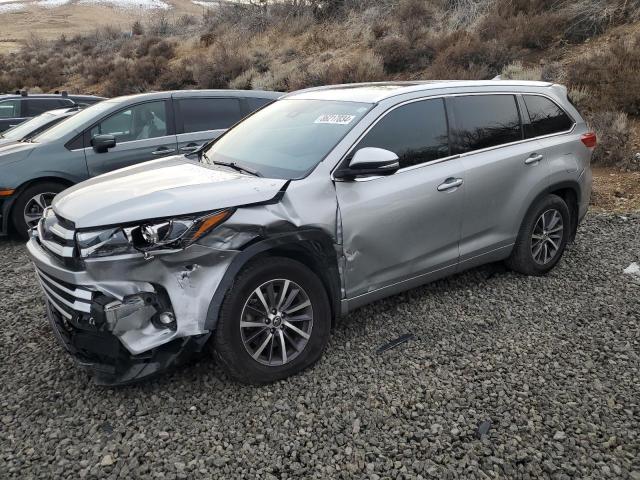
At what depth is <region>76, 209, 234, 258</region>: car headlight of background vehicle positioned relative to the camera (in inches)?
116

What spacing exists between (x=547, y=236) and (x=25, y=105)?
10.6 m

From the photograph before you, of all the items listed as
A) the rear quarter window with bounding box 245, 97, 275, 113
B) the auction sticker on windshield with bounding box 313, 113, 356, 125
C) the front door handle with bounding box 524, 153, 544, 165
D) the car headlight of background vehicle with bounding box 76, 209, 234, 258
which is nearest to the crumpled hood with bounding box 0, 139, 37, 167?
the rear quarter window with bounding box 245, 97, 275, 113

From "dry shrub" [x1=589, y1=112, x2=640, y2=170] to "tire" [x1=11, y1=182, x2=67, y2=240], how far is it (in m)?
8.09

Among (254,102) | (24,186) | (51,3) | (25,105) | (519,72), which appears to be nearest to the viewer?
(24,186)

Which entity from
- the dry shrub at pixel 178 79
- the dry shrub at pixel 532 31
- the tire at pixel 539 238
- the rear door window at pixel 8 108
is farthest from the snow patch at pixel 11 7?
the tire at pixel 539 238

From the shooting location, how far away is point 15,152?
21.0 feet

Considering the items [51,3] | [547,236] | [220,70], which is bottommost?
[547,236]

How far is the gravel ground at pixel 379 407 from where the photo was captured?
2.75 meters

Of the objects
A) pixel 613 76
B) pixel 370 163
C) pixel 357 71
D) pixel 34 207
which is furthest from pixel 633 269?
pixel 357 71

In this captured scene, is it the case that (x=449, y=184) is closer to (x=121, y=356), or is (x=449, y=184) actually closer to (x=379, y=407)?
(x=379, y=407)

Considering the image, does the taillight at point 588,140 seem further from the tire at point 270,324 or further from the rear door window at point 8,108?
the rear door window at point 8,108

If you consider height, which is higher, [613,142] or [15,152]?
[15,152]

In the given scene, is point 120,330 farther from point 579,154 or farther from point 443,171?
point 579,154

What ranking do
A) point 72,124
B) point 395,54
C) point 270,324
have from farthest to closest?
1. point 395,54
2. point 72,124
3. point 270,324
